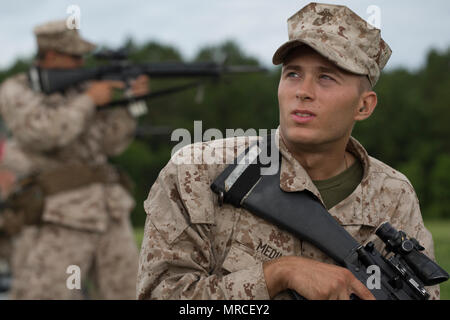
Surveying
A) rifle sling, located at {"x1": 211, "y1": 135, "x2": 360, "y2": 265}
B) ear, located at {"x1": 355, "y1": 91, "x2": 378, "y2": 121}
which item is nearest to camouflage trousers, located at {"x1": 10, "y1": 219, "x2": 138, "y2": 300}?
rifle sling, located at {"x1": 211, "y1": 135, "x2": 360, "y2": 265}

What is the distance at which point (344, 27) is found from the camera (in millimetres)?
2703

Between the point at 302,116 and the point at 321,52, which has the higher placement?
the point at 321,52

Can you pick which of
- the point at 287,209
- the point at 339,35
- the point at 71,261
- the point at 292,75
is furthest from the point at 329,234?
the point at 71,261

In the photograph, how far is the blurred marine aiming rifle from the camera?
6.16 m

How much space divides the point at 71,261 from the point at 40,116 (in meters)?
1.23

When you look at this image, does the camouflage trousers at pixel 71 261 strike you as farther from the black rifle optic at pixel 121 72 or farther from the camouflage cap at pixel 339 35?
the camouflage cap at pixel 339 35

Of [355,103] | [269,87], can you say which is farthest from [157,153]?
[355,103]

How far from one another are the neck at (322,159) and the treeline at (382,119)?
2133cm

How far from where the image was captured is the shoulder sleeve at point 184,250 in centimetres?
249

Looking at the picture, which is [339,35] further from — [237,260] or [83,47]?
[83,47]

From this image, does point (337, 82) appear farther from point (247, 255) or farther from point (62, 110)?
point (62, 110)

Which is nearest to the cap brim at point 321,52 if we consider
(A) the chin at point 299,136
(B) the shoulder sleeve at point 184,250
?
(A) the chin at point 299,136

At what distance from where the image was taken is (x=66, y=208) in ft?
19.2
